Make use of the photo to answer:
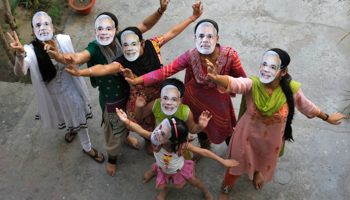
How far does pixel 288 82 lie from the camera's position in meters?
2.45

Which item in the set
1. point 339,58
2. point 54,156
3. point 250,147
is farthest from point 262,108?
point 339,58

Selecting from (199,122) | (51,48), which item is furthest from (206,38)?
(51,48)

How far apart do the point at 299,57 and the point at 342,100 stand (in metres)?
0.83

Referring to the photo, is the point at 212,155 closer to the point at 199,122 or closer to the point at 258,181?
the point at 199,122

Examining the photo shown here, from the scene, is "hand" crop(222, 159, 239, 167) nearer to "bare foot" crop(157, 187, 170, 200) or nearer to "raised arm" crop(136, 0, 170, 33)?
"bare foot" crop(157, 187, 170, 200)

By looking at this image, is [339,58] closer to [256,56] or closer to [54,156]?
[256,56]

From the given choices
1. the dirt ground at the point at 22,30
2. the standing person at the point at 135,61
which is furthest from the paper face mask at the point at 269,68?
the dirt ground at the point at 22,30

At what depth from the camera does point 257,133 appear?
8.87ft

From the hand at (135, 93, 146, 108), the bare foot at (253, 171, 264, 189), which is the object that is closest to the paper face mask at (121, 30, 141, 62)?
the hand at (135, 93, 146, 108)

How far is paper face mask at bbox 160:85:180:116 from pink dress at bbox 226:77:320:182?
43 cm

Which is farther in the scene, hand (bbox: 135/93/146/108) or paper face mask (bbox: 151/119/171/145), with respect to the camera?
hand (bbox: 135/93/146/108)

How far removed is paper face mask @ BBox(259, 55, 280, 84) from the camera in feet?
7.86

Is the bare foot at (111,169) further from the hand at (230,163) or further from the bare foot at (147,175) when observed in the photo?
the hand at (230,163)

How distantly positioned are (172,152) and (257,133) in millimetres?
709
